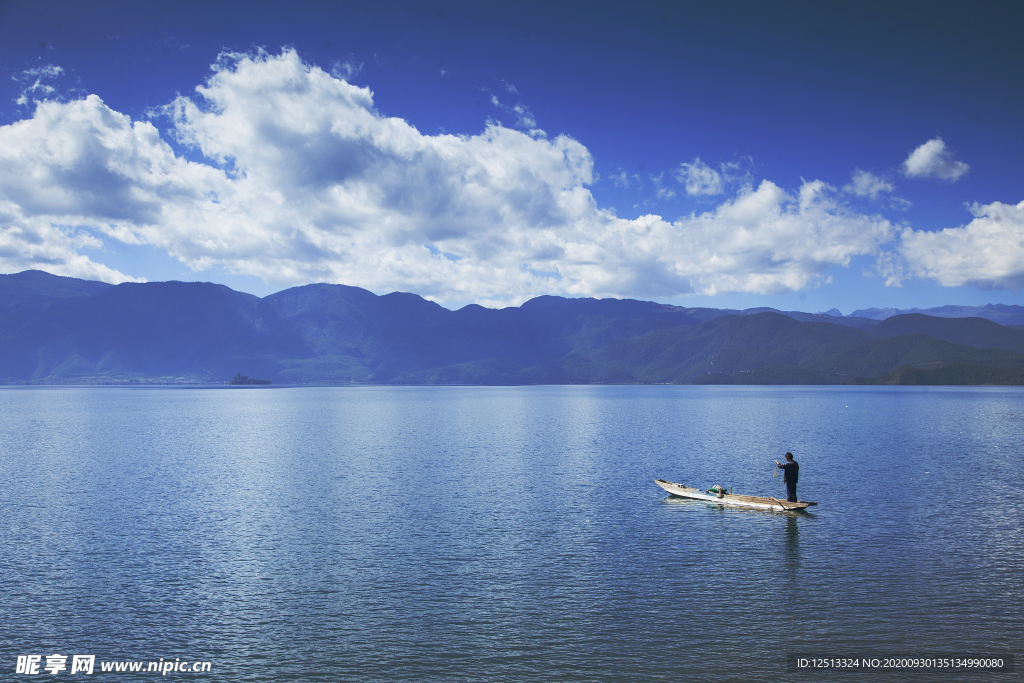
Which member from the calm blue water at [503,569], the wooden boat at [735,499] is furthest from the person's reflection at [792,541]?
the wooden boat at [735,499]

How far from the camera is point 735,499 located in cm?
4716

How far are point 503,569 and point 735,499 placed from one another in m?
24.1

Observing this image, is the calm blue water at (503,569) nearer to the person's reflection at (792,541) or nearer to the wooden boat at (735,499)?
the person's reflection at (792,541)

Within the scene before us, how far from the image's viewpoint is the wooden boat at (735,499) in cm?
4412

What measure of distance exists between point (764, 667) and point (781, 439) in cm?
8544

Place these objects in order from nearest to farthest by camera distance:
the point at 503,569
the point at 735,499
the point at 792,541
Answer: the point at 503,569, the point at 792,541, the point at 735,499

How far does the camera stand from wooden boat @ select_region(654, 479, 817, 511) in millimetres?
44125

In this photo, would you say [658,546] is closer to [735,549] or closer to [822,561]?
[735,549]

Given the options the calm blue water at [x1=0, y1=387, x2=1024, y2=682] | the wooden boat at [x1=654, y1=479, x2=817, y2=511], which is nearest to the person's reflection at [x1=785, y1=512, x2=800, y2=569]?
the calm blue water at [x1=0, y1=387, x2=1024, y2=682]

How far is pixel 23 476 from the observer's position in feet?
209

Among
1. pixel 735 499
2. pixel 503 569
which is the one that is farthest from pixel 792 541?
pixel 503 569

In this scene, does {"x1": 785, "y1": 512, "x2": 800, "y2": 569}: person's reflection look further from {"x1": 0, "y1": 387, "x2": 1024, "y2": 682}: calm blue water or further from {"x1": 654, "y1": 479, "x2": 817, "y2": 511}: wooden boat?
{"x1": 654, "y1": 479, "x2": 817, "y2": 511}: wooden boat

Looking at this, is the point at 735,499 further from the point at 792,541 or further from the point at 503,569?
the point at 503,569

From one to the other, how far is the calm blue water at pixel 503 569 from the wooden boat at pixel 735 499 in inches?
33.0
